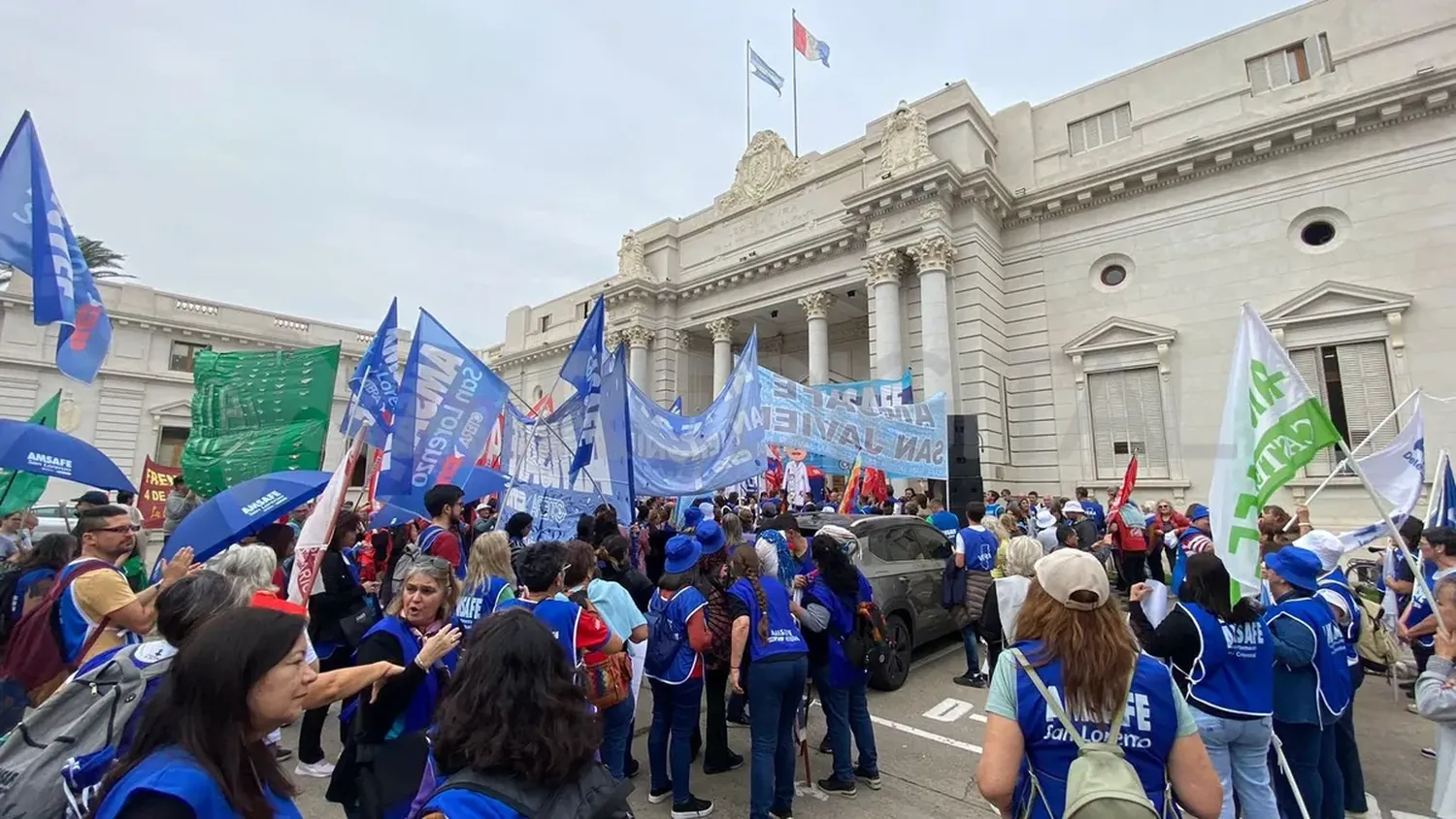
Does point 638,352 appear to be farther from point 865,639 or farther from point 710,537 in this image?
point 865,639

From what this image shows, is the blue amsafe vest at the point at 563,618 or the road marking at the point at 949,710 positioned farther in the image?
the road marking at the point at 949,710

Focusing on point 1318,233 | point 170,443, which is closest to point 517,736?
point 1318,233

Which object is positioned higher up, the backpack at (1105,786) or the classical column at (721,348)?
the classical column at (721,348)

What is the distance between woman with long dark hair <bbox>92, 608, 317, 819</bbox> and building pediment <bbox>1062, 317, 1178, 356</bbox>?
1836 centimetres

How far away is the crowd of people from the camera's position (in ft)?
5.10

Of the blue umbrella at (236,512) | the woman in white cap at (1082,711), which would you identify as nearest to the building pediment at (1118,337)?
the woman in white cap at (1082,711)

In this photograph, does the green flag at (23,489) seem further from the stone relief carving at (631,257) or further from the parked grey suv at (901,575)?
the stone relief carving at (631,257)

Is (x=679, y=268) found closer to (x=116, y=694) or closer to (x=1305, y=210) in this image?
(x=1305, y=210)

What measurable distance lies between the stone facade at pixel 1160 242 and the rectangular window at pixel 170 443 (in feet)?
92.2

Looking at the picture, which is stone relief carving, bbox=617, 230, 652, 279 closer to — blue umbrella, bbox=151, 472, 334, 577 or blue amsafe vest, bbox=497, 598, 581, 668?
blue umbrella, bbox=151, 472, 334, 577

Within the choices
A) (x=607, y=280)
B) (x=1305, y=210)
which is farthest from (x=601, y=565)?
(x=607, y=280)

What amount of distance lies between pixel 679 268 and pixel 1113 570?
19517mm

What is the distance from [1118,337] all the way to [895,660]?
44.6 feet

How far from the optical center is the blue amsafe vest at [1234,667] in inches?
120
